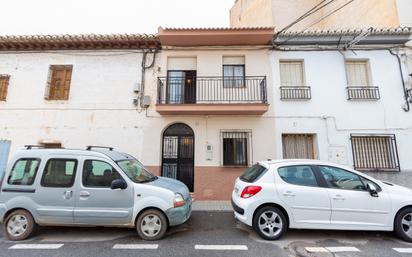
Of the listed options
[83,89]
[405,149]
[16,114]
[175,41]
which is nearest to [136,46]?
[175,41]

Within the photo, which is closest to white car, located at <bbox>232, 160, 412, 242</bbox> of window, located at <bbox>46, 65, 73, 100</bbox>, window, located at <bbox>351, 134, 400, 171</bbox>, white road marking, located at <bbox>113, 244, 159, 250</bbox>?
white road marking, located at <bbox>113, 244, 159, 250</bbox>

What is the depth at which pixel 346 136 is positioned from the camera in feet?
23.5

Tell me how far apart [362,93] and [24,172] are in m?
10.6

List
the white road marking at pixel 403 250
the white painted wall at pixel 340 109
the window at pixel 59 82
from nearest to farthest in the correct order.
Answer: the white road marking at pixel 403 250, the white painted wall at pixel 340 109, the window at pixel 59 82

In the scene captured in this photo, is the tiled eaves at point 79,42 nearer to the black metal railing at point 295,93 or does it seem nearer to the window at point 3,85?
the window at point 3,85

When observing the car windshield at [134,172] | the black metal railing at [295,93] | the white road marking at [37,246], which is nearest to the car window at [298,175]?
the car windshield at [134,172]

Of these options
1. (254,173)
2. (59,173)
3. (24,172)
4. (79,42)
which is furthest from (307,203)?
(79,42)

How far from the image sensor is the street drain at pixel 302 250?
3375mm

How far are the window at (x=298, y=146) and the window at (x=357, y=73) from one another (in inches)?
108

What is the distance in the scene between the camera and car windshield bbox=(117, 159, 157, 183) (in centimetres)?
429

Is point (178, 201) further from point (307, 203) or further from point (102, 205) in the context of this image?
point (307, 203)

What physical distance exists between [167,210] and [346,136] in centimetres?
690

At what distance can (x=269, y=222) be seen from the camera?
13.2 feet

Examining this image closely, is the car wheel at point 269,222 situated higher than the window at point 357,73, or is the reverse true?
the window at point 357,73
